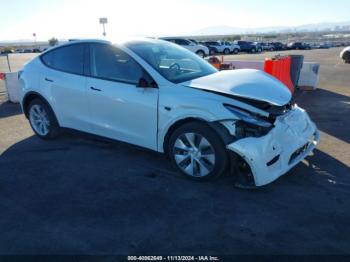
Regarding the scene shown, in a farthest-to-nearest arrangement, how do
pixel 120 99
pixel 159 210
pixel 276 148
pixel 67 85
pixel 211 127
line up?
pixel 67 85 → pixel 120 99 → pixel 211 127 → pixel 276 148 → pixel 159 210

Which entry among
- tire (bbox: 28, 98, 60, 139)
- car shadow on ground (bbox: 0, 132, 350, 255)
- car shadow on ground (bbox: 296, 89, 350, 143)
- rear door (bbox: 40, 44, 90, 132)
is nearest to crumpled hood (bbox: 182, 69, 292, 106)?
car shadow on ground (bbox: 0, 132, 350, 255)

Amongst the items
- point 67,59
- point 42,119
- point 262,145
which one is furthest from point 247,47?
point 262,145

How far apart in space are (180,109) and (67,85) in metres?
2.08

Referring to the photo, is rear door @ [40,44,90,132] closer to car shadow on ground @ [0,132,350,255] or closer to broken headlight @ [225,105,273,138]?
car shadow on ground @ [0,132,350,255]

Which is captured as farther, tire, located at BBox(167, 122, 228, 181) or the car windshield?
the car windshield

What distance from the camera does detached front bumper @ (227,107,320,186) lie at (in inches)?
151

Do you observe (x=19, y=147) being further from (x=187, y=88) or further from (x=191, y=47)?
(x=191, y=47)

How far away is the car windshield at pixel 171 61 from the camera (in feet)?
15.4

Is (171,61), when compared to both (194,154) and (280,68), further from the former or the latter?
(280,68)

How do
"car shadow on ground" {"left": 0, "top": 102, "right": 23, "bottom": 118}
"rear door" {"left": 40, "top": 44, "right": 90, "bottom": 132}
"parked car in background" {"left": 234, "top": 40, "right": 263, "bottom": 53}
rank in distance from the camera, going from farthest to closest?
"parked car in background" {"left": 234, "top": 40, "right": 263, "bottom": 53}
"car shadow on ground" {"left": 0, "top": 102, "right": 23, "bottom": 118}
"rear door" {"left": 40, "top": 44, "right": 90, "bottom": 132}

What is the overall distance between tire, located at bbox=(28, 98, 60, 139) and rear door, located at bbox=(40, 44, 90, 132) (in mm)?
209

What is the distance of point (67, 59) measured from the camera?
552cm

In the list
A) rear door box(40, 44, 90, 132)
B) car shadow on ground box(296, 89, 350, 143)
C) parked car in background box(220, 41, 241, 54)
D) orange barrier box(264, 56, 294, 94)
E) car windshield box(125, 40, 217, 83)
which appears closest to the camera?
car windshield box(125, 40, 217, 83)

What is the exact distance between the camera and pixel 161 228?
3428 millimetres
